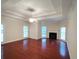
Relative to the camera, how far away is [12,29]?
7.83 metres

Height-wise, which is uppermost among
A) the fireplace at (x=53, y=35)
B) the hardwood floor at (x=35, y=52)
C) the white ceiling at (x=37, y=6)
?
the white ceiling at (x=37, y=6)

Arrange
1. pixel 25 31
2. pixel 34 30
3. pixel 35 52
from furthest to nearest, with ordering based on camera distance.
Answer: pixel 25 31 → pixel 34 30 → pixel 35 52

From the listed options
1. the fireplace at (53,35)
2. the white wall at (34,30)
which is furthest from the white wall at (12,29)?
the fireplace at (53,35)

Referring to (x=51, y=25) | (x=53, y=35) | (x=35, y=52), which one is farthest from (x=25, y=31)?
(x=35, y=52)

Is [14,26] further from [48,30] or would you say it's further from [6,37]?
[48,30]

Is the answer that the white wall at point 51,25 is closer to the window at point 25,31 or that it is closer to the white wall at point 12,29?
the window at point 25,31

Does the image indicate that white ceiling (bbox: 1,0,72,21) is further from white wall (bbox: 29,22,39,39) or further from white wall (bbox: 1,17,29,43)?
white wall (bbox: 29,22,39,39)

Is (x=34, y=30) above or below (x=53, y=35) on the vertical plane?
above

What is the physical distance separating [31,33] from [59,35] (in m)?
3.98

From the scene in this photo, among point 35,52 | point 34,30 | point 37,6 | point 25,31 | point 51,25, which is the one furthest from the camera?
point 51,25

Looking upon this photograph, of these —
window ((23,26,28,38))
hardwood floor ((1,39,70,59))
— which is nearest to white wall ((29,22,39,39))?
window ((23,26,28,38))

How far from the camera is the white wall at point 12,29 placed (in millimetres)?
6898

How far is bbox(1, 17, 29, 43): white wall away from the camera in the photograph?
6898 millimetres

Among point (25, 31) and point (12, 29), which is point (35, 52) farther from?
point (25, 31)
